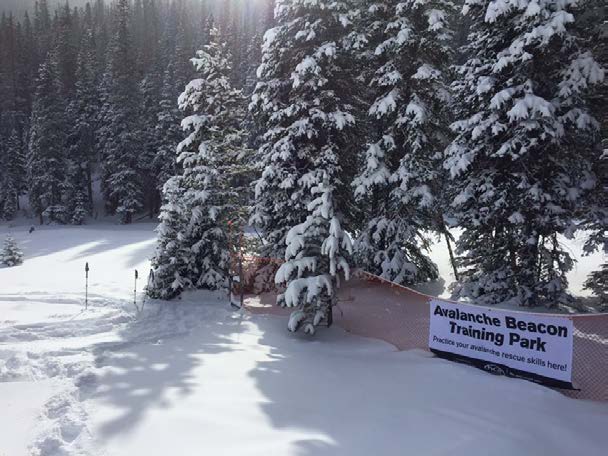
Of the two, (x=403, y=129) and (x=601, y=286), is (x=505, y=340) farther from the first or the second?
(x=403, y=129)

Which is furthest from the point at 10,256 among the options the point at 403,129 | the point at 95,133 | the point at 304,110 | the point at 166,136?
the point at 95,133

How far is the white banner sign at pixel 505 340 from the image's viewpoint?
24.5ft

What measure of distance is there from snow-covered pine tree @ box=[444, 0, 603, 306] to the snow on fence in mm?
2945

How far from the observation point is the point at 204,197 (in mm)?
14867

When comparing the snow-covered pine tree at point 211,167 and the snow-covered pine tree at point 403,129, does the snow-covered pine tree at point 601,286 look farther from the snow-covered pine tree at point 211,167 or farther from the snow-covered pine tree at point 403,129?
the snow-covered pine tree at point 211,167

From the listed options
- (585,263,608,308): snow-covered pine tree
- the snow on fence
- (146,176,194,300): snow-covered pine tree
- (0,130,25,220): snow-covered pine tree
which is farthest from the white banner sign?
(0,130,25,220): snow-covered pine tree

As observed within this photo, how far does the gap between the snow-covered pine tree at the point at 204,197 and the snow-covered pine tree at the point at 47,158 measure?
36.6 metres

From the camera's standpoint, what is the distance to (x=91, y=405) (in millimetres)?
6398

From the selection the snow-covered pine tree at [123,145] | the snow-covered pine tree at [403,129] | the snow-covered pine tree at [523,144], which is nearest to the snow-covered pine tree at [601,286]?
the snow-covered pine tree at [523,144]

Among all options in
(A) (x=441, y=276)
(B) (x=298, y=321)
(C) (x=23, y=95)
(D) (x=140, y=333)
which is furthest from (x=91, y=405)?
(C) (x=23, y=95)

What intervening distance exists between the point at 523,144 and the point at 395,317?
5.39 meters

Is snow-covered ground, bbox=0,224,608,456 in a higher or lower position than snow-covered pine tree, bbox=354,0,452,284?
lower

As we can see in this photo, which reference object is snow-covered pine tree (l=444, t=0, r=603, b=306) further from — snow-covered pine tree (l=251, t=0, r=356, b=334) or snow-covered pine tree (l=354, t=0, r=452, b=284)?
snow-covered pine tree (l=251, t=0, r=356, b=334)

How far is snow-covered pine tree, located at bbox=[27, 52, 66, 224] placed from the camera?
4631 cm
